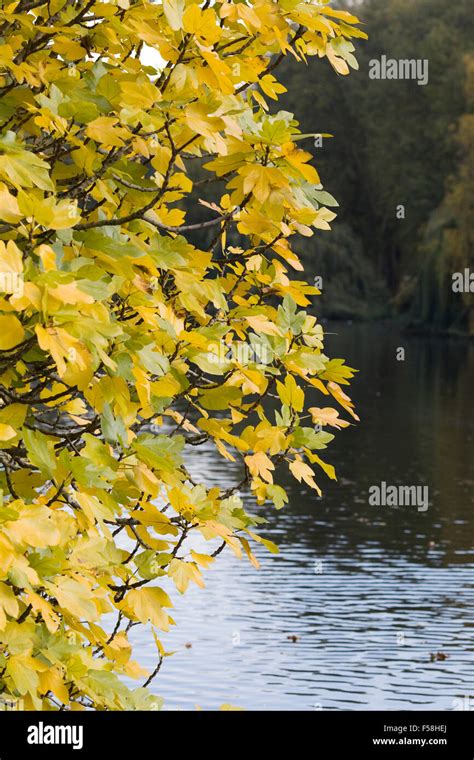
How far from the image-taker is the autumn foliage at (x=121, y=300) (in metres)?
2.96

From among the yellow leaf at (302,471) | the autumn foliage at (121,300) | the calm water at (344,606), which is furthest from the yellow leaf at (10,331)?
the calm water at (344,606)

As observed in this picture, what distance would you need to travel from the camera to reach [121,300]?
3482mm

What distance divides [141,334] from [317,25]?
0.87 meters

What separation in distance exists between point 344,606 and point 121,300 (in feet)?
39.4

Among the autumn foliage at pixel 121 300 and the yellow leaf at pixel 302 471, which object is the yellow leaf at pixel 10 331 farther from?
the yellow leaf at pixel 302 471

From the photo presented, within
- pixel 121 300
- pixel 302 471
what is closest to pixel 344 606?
pixel 302 471

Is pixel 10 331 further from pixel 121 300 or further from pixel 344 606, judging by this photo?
pixel 344 606

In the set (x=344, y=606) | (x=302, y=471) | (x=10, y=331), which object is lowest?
(x=344, y=606)

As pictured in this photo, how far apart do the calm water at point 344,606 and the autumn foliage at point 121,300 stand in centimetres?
400

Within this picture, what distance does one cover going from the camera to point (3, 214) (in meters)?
2.85

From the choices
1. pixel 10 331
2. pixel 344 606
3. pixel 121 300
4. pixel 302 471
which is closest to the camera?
pixel 10 331

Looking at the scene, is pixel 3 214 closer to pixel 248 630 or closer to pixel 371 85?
pixel 248 630

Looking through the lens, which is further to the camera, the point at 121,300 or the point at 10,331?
the point at 121,300
